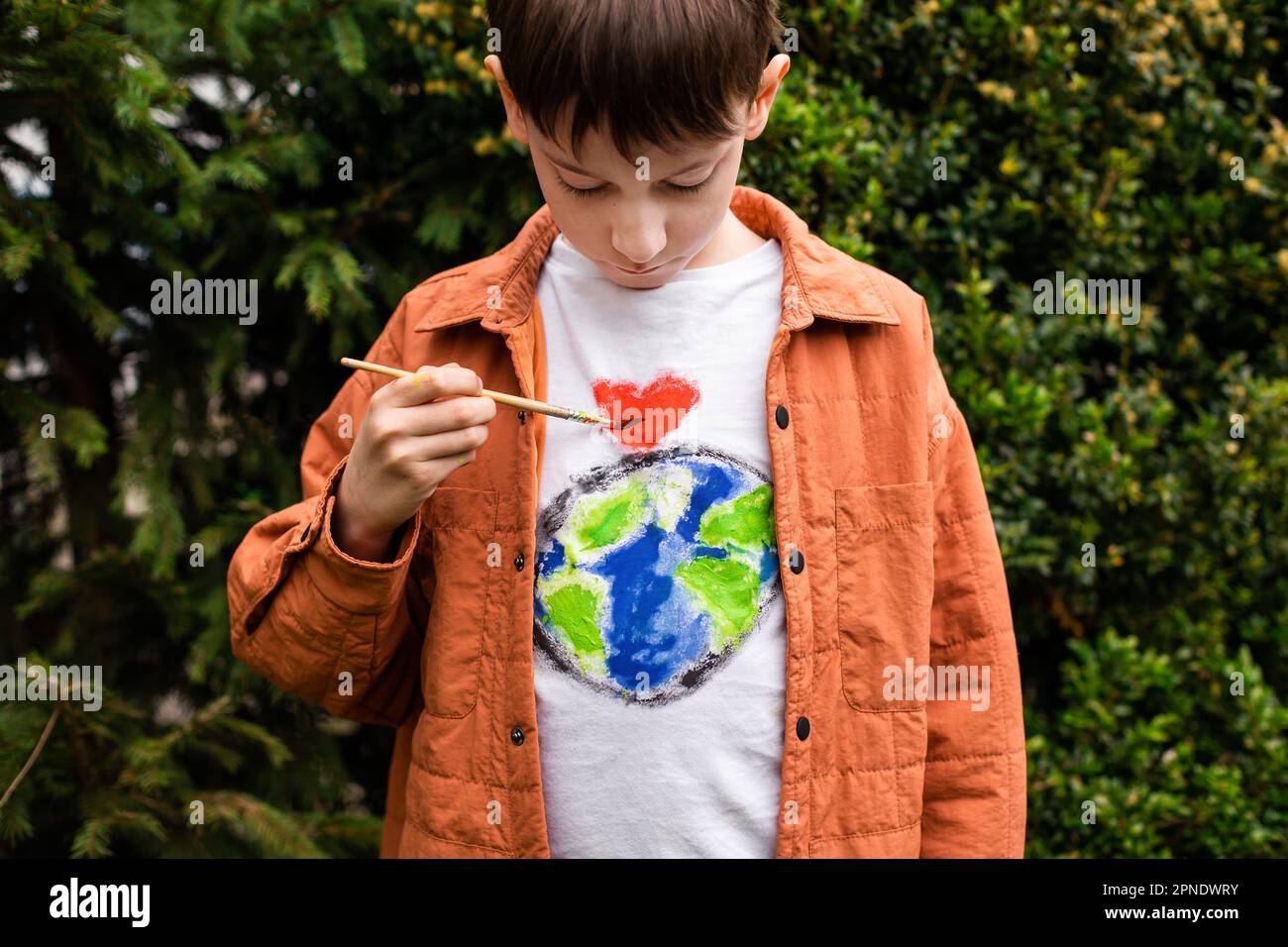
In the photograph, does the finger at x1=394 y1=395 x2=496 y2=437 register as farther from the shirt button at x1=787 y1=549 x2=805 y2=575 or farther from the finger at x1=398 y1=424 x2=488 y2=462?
the shirt button at x1=787 y1=549 x2=805 y2=575

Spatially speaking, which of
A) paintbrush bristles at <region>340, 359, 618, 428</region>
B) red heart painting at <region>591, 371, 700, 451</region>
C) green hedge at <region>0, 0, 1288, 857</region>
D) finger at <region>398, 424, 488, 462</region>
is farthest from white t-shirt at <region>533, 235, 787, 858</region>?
green hedge at <region>0, 0, 1288, 857</region>

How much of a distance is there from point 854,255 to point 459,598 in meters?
1.38

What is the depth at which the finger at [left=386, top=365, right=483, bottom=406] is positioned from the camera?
4.75 ft

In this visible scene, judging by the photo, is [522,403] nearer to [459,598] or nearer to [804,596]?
[459,598]

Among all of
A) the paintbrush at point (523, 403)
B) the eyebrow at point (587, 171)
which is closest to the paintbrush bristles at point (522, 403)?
the paintbrush at point (523, 403)

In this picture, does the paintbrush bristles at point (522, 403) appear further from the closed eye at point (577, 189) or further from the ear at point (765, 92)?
the ear at point (765, 92)

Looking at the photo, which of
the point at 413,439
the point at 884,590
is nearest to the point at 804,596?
the point at 884,590

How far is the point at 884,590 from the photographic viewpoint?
5.43ft

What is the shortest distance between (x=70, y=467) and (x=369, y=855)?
135 cm

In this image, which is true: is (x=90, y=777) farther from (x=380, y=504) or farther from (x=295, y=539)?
(x=380, y=504)

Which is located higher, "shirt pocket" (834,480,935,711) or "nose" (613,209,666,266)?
"nose" (613,209,666,266)

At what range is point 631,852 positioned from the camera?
158cm

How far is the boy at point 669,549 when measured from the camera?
152 centimetres

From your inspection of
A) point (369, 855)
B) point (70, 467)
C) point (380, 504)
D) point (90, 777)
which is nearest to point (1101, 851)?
point (369, 855)
